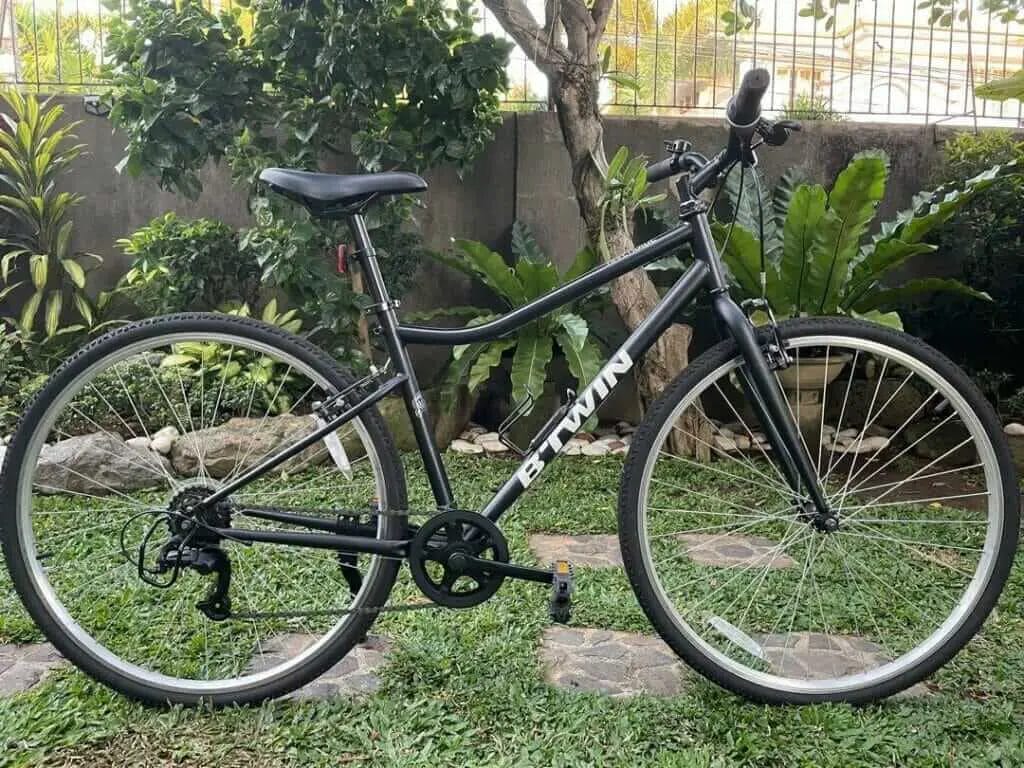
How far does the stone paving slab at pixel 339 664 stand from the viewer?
176cm

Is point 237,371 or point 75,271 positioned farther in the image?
point 75,271

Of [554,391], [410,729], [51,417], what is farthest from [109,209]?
[410,729]

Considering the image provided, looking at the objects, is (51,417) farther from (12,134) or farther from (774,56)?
(774,56)

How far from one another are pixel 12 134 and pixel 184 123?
1.36 metres

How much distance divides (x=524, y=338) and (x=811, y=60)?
7.73ft

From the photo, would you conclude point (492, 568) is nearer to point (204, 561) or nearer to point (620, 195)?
point (204, 561)

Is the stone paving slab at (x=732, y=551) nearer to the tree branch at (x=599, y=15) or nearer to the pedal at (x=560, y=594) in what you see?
the pedal at (x=560, y=594)

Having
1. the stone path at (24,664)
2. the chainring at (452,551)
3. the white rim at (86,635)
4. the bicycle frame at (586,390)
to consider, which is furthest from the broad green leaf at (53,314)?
the chainring at (452,551)

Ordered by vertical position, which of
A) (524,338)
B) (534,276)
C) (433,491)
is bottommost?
(433,491)

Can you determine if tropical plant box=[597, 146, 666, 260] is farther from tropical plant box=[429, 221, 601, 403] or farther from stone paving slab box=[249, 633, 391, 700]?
stone paving slab box=[249, 633, 391, 700]

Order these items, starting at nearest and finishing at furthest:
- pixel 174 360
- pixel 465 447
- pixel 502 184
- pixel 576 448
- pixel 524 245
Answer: pixel 174 360 < pixel 465 447 < pixel 576 448 < pixel 524 245 < pixel 502 184

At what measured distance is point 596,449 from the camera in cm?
390

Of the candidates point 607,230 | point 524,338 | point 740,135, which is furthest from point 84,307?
point 740,135

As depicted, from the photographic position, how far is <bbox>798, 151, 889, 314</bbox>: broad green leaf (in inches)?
128
